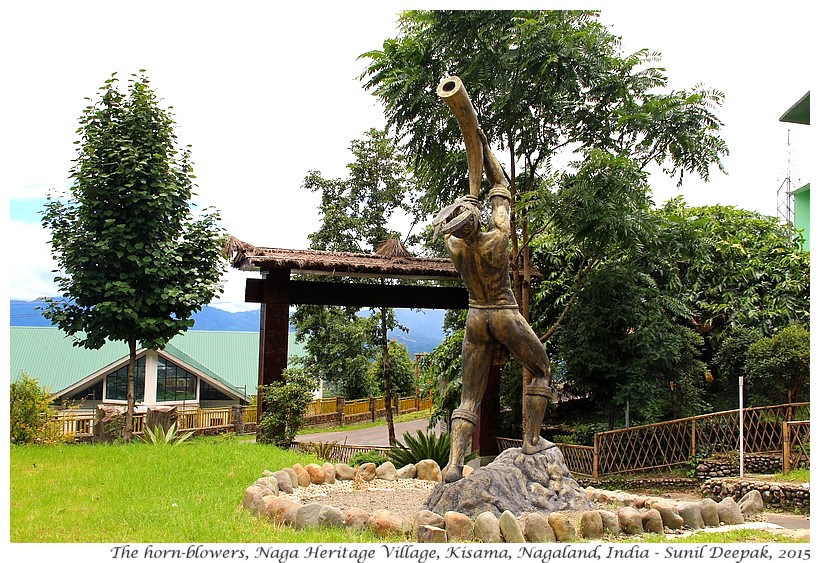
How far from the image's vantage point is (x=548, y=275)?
580 inches

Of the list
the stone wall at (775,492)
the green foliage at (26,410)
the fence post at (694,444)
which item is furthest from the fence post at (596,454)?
the green foliage at (26,410)

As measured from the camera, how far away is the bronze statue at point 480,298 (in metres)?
6.20

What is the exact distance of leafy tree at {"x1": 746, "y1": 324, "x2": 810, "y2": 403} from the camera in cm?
1130

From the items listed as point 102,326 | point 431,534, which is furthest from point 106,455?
point 431,534

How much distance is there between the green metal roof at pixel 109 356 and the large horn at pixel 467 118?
11.5m

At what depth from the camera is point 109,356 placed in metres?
18.4

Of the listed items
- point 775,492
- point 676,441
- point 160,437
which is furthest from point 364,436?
point 775,492

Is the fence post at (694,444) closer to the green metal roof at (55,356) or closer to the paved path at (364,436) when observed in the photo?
the paved path at (364,436)

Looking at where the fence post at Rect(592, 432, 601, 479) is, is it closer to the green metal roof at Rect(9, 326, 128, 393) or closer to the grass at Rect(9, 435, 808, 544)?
the grass at Rect(9, 435, 808, 544)

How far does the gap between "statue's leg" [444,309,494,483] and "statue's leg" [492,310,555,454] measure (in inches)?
5.7

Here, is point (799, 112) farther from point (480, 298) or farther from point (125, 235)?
point (125, 235)

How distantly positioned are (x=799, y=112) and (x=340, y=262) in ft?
26.1

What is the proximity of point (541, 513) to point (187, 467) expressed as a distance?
3.92 metres

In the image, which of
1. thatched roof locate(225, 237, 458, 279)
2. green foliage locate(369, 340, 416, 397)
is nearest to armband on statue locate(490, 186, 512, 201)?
thatched roof locate(225, 237, 458, 279)
